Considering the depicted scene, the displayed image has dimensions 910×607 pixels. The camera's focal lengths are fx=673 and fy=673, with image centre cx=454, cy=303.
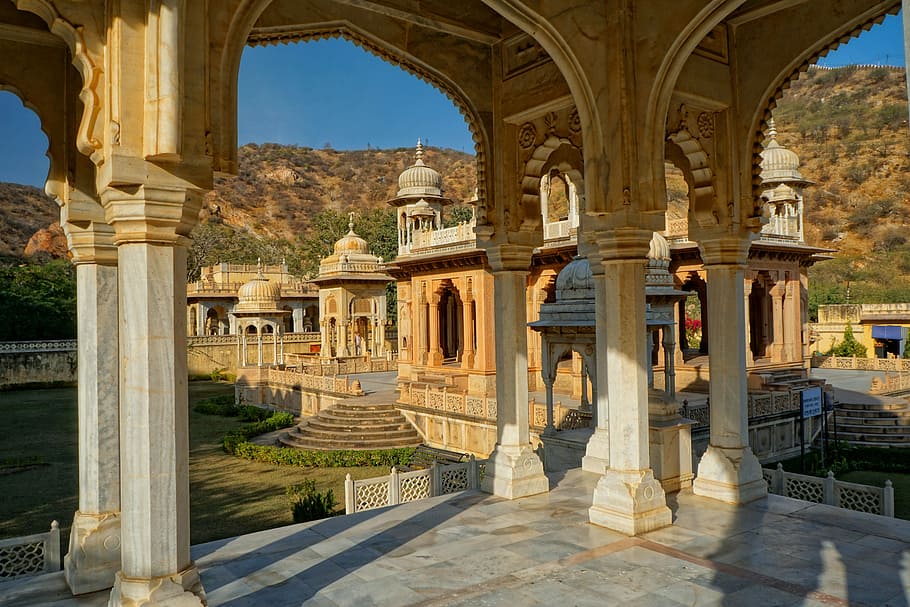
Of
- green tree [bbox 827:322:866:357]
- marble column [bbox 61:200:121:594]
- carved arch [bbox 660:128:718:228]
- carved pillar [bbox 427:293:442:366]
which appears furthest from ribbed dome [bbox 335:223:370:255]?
marble column [bbox 61:200:121:594]

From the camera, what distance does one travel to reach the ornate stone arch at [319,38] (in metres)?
4.54

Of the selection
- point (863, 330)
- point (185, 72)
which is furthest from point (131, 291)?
point (863, 330)

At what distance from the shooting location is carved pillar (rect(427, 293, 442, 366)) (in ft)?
85.2

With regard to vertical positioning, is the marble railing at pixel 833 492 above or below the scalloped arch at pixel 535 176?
below

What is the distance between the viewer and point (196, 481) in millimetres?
16031

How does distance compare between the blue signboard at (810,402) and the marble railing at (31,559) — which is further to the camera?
the blue signboard at (810,402)

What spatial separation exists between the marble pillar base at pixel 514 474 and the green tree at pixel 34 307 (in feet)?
123

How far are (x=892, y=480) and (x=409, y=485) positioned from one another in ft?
37.7

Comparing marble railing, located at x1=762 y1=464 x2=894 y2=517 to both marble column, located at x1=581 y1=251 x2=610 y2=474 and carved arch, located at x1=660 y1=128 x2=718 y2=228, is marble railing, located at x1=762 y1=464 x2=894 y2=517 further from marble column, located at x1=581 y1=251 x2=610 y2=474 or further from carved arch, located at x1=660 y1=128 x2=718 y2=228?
carved arch, located at x1=660 y1=128 x2=718 y2=228

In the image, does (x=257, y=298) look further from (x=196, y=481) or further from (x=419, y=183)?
(x=196, y=481)

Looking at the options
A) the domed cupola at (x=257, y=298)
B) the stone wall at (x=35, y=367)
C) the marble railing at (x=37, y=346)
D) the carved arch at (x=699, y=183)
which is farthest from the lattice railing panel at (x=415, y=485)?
the marble railing at (x=37, y=346)

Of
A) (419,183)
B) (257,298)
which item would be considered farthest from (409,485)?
(257,298)

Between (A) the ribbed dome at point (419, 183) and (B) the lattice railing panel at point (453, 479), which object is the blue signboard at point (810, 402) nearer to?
(B) the lattice railing panel at point (453, 479)

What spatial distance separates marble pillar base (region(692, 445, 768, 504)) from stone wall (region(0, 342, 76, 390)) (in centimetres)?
3567
